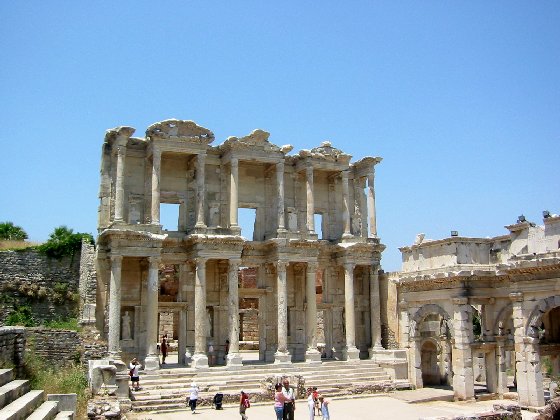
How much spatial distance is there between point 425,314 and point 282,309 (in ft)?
23.8

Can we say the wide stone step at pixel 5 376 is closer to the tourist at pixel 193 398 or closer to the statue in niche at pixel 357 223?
the tourist at pixel 193 398

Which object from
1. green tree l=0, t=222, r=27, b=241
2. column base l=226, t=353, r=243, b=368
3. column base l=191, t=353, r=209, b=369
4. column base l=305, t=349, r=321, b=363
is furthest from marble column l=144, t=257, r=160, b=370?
green tree l=0, t=222, r=27, b=241

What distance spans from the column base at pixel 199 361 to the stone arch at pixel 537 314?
12873mm

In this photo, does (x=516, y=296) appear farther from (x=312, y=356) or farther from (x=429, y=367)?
(x=312, y=356)

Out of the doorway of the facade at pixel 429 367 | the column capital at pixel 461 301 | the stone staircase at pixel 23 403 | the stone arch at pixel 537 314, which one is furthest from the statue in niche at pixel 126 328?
the stone arch at pixel 537 314

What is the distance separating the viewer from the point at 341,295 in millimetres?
31250

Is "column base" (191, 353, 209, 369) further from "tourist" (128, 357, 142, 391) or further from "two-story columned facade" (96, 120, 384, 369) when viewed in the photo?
"tourist" (128, 357, 142, 391)

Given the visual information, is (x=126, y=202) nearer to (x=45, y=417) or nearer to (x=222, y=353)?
(x=222, y=353)

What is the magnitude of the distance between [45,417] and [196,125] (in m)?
17.1

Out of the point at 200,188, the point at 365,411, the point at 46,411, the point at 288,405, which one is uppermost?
the point at 200,188

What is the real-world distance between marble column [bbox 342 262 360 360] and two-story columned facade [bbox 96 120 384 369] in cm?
5

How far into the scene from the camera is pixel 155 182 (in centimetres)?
2639

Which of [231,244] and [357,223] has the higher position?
[357,223]

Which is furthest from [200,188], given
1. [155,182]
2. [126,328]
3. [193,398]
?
[193,398]
